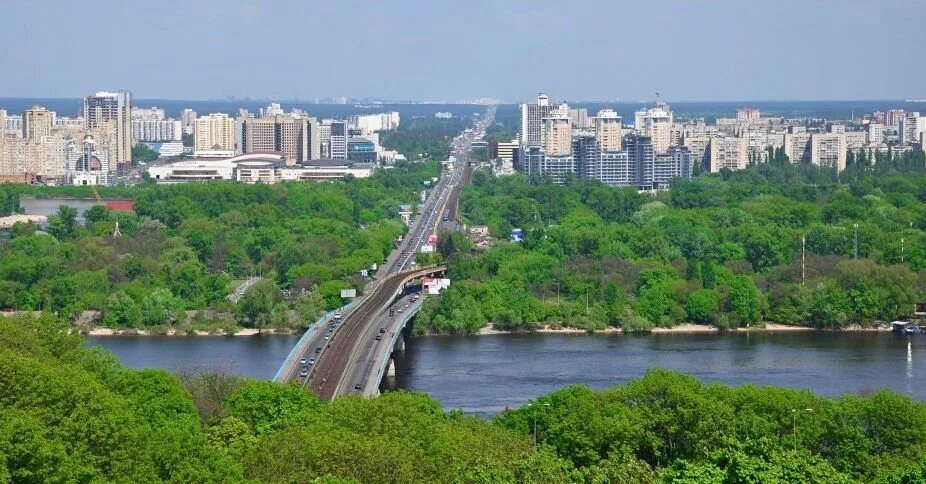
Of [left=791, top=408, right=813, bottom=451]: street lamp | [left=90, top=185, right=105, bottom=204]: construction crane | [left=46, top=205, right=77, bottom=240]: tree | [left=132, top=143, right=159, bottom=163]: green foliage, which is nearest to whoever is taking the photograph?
[left=791, top=408, right=813, bottom=451]: street lamp

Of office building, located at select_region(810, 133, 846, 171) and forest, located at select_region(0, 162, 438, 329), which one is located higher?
office building, located at select_region(810, 133, 846, 171)

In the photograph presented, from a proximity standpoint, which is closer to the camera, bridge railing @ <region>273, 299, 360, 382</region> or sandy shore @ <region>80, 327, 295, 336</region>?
bridge railing @ <region>273, 299, 360, 382</region>

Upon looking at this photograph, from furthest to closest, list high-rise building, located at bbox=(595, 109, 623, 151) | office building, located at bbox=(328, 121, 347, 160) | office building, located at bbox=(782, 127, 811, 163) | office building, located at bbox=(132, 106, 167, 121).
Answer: office building, located at bbox=(132, 106, 167, 121), office building, located at bbox=(328, 121, 347, 160), office building, located at bbox=(782, 127, 811, 163), high-rise building, located at bbox=(595, 109, 623, 151)

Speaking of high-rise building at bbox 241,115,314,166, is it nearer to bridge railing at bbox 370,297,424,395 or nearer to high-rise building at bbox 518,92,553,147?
high-rise building at bbox 518,92,553,147

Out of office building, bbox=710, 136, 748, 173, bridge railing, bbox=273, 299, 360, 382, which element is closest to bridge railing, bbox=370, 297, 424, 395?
bridge railing, bbox=273, 299, 360, 382

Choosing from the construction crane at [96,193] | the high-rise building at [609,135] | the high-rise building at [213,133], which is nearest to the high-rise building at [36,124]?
the high-rise building at [213,133]

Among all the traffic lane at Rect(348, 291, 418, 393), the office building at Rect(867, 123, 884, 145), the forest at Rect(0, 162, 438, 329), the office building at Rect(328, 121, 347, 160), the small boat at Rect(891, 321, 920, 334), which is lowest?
the small boat at Rect(891, 321, 920, 334)
